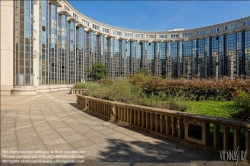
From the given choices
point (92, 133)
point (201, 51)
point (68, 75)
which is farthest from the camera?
point (201, 51)

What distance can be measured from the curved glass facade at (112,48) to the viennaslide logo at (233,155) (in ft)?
42.1

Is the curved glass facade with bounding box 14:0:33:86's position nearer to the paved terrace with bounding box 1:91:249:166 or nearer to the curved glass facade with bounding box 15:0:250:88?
the curved glass facade with bounding box 15:0:250:88

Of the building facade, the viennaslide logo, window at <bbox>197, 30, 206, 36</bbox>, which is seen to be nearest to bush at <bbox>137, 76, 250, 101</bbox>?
the building facade

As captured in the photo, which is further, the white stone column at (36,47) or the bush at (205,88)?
the white stone column at (36,47)

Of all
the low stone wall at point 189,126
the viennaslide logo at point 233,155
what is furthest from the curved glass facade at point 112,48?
the viennaslide logo at point 233,155

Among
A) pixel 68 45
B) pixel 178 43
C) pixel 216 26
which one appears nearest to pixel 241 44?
pixel 216 26

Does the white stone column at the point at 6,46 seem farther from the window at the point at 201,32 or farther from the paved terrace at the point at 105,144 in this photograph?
the window at the point at 201,32

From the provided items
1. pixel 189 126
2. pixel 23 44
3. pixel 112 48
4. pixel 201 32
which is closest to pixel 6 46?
pixel 23 44

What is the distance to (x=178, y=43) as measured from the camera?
65.2 meters

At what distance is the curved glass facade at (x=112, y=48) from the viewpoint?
22.5 m

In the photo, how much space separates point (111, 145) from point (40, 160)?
1625 millimetres

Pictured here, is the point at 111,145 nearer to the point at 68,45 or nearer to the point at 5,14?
the point at 5,14

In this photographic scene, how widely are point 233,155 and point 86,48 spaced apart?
4911cm

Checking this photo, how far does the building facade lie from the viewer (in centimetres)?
2144
